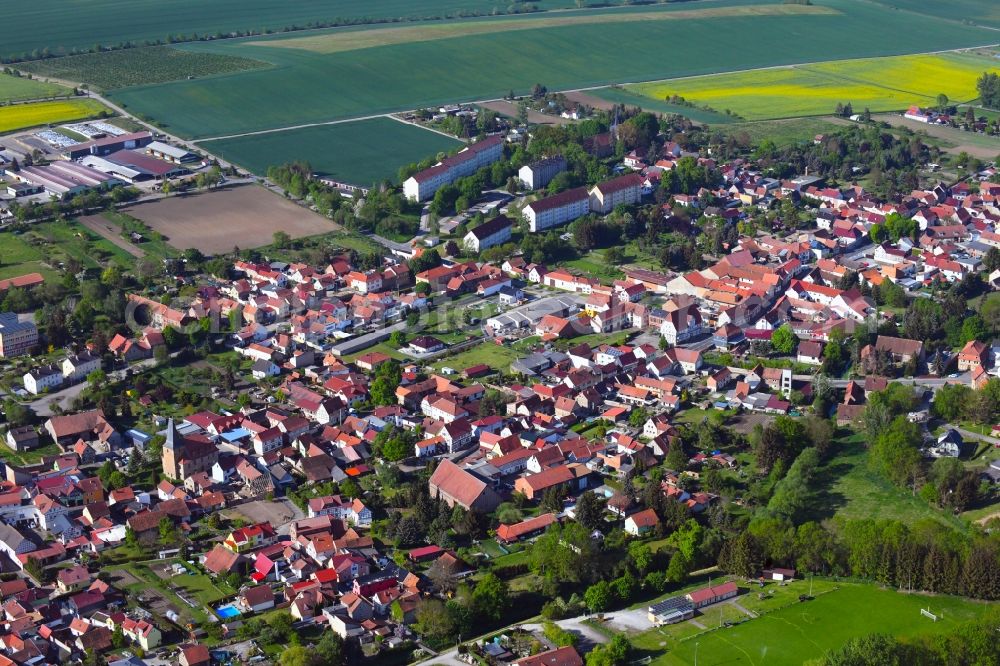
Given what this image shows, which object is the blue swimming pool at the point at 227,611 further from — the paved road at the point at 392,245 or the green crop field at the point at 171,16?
the green crop field at the point at 171,16

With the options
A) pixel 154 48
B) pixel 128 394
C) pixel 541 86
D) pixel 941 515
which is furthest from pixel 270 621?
pixel 154 48

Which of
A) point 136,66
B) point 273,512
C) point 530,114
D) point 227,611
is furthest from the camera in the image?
point 136,66

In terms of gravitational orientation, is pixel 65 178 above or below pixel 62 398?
above

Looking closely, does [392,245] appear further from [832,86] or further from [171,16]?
[171,16]

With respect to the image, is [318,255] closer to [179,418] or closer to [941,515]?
[179,418]

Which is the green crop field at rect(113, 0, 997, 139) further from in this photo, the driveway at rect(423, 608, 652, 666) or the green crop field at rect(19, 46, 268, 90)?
the driveway at rect(423, 608, 652, 666)

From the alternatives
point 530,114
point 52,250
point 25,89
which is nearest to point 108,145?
point 52,250

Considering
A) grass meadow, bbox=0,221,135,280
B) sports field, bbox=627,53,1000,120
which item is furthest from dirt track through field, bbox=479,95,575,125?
grass meadow, bbox=0,221,135,280
